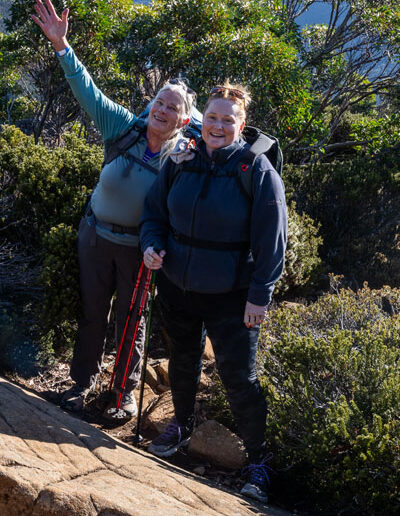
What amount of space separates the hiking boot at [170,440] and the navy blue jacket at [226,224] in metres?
1.03

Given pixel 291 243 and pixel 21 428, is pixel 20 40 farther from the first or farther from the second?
pixel 21 428

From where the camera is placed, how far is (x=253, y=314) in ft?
9.17

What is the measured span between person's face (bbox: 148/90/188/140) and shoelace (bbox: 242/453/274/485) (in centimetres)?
189

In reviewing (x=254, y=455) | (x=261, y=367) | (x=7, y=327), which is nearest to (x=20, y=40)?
(x=7, y=327)

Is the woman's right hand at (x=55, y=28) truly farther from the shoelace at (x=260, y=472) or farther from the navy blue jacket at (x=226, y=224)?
the shoelace at (x=260, y=472)

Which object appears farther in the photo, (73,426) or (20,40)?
(20,40)

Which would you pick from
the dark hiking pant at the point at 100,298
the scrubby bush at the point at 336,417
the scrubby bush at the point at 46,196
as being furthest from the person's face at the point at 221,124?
the scrubby bush at the point at 46,196

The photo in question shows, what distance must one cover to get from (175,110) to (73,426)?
5.92 feet

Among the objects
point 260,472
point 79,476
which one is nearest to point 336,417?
point 260,472

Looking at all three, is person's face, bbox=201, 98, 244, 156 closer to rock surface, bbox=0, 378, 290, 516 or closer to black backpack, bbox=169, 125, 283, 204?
black backpack, bbox=169, 125, 283, 204

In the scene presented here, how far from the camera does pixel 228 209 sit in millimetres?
2748

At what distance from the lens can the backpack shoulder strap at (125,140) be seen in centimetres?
336

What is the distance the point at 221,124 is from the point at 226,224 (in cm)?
50

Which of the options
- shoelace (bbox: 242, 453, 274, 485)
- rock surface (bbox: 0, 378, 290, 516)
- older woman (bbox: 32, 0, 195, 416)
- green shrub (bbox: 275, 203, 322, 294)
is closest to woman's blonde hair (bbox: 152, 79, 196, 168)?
older woman (bbox: 32, 0, 195, 416)
